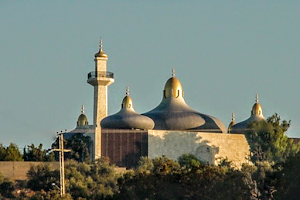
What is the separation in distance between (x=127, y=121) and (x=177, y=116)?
4.74m

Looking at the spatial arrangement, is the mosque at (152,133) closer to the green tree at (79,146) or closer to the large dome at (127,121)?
the large dome at (127,121)

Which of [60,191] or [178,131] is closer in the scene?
[60,191]

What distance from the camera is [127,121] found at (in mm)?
89938

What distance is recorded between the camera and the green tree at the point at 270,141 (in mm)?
89875

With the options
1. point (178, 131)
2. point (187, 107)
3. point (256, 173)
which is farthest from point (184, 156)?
point (256, 173)

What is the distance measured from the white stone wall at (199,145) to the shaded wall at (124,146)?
0.48 meters

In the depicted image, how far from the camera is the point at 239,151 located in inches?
3593

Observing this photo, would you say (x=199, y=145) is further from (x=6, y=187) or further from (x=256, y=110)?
(x=6, y=187)

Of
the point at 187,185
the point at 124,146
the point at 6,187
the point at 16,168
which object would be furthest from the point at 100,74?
the point at 187,185

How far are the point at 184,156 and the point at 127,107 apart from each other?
6159 mm

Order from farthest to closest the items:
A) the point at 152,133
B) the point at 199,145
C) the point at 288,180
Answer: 1. the point at 199,145
2. the point at 152,133
3. the point at 288,180

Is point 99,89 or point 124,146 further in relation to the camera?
point 99,89

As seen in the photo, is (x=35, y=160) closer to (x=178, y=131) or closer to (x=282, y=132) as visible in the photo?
(x=178, y=131)

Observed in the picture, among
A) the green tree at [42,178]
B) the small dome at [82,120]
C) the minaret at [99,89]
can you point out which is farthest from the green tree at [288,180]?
the small dome at [82,120]
